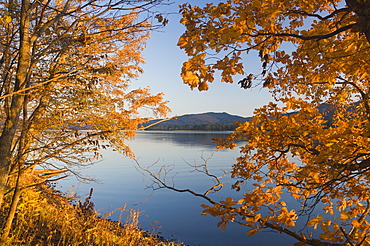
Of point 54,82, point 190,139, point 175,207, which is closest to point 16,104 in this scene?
point 54,82

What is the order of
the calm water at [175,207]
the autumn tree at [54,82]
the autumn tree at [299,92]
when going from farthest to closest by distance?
1. the calm water at [175,207]
2. the autumn tree at [54,82]
3. the autumn tree at [299,92]

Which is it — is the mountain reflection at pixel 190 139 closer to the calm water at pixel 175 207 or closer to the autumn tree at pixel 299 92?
the calm water at pixel 175 207

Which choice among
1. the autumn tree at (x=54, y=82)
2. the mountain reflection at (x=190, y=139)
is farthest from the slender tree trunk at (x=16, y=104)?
the mountain reflection at (x=190, y=139)

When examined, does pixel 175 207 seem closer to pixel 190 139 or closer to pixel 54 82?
pixel 54 82

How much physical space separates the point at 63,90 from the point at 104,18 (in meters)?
1.77

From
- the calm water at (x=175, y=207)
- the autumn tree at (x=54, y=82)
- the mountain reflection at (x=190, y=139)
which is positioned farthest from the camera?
the mountain reflection at (x=190, y=139)

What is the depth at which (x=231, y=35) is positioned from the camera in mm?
2242

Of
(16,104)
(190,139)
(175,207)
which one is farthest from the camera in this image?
(190,139)

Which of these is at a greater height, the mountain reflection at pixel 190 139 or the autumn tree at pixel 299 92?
the autumn tree at pixel 299 92

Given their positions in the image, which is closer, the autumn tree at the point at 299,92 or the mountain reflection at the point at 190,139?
the autumn tree at the point at 299,92

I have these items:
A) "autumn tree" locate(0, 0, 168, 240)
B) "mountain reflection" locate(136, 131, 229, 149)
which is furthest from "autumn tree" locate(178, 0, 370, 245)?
"mountain reflection" locate(136, 131, 229, 149)

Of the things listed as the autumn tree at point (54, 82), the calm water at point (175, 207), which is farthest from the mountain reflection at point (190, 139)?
the autumn tree at point (54, 82)

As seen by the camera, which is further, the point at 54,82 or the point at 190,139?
the point at 190,139

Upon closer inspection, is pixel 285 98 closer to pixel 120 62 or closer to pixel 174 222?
pixel 120 62
